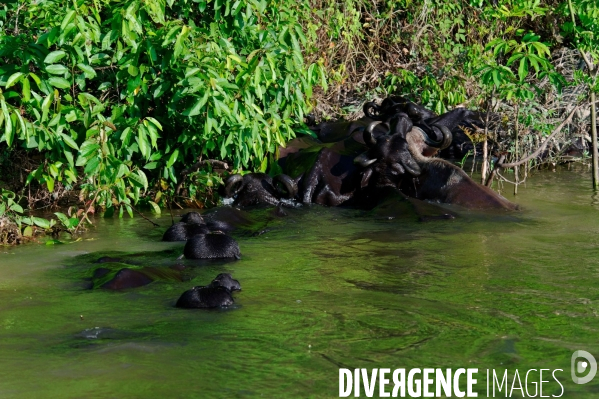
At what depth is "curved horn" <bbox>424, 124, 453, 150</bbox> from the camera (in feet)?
36.1

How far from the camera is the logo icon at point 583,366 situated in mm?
4504

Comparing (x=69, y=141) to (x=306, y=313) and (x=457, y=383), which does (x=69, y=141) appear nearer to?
(x=306, y=313)

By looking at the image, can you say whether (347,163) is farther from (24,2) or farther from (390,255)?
(24,2)

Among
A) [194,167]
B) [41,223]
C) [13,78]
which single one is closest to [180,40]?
[13,78]

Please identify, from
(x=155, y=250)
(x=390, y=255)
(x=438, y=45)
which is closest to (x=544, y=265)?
(x=390, y=255)

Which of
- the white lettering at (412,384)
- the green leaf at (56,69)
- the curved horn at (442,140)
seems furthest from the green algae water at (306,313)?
the curved horn at (442,140)

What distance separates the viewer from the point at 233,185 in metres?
10.0

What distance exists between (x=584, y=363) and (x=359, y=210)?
5.49 metres

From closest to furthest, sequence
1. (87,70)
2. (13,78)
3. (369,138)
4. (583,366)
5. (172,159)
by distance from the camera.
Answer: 1. (583,366)
2. (13,78)
3. (87,70)
4. (172,159)
5. (369,138)

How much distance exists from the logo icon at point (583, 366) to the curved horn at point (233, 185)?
566 cm

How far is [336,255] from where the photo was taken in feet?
25.0

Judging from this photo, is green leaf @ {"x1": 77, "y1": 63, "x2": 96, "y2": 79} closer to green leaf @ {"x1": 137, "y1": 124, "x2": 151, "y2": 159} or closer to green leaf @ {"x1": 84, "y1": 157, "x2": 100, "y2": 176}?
green leaf @ {"x1": 137, "y1": 124, "x2": 151, "y2": 159}

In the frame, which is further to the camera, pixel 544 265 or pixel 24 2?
pixel 24 2

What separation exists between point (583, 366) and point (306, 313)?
178 cm
